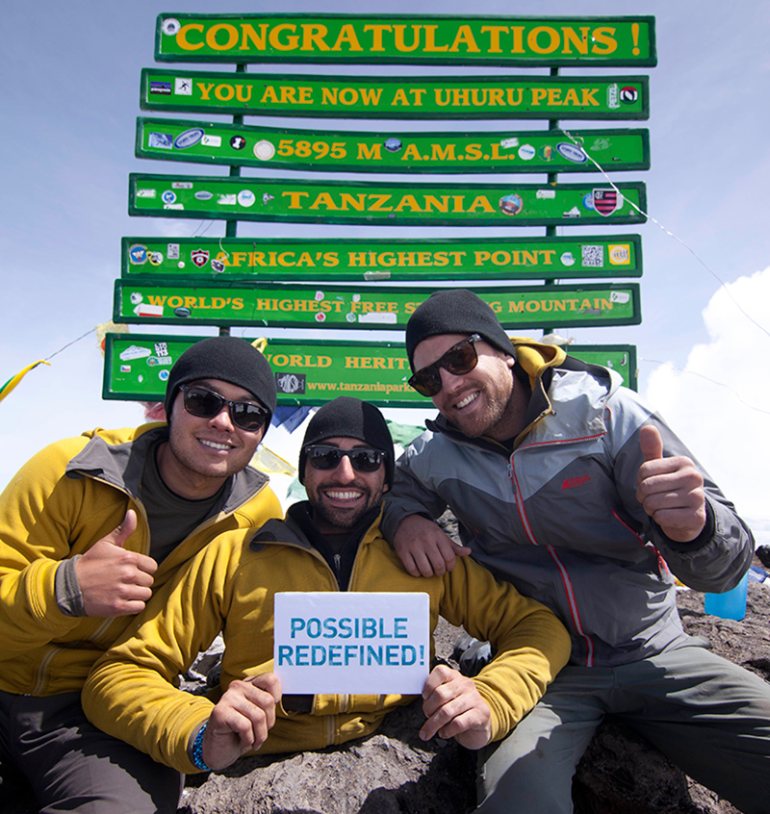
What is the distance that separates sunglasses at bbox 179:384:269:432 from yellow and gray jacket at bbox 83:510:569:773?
0.51 meters

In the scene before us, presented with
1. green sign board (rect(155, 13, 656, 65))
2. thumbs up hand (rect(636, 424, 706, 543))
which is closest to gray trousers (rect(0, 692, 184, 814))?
thumbs up hand (rect(636, 424, 706, 543))

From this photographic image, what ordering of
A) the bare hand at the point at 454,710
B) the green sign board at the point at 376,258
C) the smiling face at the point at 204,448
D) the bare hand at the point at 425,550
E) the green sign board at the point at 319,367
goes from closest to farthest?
the bare hand at the point at 454,710
the bare hand at the point at 425,550
the smiling face at the point at 204,448
the green sign board at the point at 319,367
the green sign board at the point at 376,258

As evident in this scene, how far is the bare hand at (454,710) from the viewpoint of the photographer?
5.80 feet

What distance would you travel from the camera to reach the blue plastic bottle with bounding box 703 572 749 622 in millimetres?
4566

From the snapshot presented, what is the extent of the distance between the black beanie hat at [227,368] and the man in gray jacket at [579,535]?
753 mm

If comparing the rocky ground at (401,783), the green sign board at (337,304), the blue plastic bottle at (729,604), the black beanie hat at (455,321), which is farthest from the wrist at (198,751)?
the green sign board at (337,304)

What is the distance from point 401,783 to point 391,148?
21.8 feet

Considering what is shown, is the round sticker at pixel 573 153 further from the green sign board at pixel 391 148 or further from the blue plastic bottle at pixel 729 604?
the blue plastic bottle at pixel 729 604

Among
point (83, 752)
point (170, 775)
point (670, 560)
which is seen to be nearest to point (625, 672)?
point (670, 560)

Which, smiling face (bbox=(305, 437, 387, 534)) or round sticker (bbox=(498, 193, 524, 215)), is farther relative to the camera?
round sticker (bbox=(498, 193, 524, 215))

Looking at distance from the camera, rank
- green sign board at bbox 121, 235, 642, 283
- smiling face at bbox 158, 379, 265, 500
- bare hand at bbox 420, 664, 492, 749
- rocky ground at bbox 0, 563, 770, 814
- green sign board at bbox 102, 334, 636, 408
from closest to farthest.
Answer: bare hand at bbox 420, 664, 492, 749 < rocky ground at bbox 0, 563, 770, 814 < smiling face at bbox 158, 379, 265, 500 < green sign board at bbox 102, 334, 636, 408 < green sign board at bbox 121, 235, 642, 283

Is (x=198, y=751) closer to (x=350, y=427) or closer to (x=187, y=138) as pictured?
(x=350, y=427)

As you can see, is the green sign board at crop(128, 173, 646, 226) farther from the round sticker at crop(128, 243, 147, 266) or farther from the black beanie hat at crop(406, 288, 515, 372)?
the black beanie hat at crop(406, 288, 515, 372)

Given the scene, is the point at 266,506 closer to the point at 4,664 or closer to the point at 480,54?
the point at 4,664
